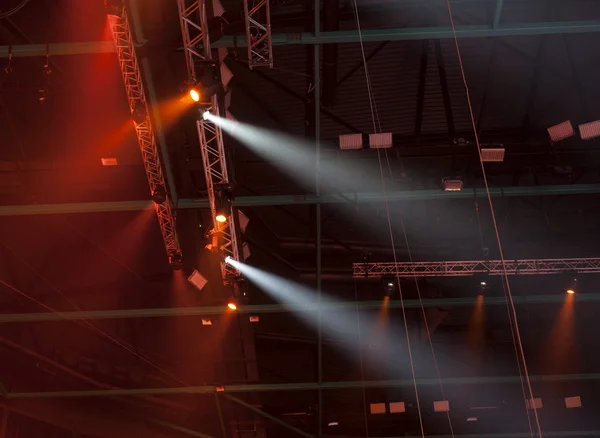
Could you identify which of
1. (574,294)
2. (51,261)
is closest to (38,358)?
(51,261)

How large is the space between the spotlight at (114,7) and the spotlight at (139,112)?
132cm

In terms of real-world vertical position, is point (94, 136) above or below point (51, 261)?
above

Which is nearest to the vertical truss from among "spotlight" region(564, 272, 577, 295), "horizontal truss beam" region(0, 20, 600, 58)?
"horizontal truss beam" region(0, 20, 600, 58)

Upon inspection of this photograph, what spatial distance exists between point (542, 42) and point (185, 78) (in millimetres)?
5717

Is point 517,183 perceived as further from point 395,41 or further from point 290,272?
point 290,272

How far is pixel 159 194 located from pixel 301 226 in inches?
139

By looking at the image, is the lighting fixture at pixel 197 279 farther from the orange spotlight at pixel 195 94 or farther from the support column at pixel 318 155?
the orange spotlight at pixel 195 94

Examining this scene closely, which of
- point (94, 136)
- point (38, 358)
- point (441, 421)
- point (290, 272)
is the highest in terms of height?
point (94, 136)

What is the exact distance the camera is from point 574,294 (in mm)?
12250

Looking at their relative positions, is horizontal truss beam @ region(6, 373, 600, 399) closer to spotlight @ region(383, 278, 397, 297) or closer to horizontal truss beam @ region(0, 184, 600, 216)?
spotlight @ region(383, 278, 397, 297)

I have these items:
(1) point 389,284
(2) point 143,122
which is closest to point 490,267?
(1) point 389,284

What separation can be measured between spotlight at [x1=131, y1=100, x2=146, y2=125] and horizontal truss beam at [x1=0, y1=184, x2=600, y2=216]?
1.97 meters

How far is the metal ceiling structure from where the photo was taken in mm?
8992

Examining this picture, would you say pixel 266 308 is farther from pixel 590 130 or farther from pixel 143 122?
pixel 590 130
